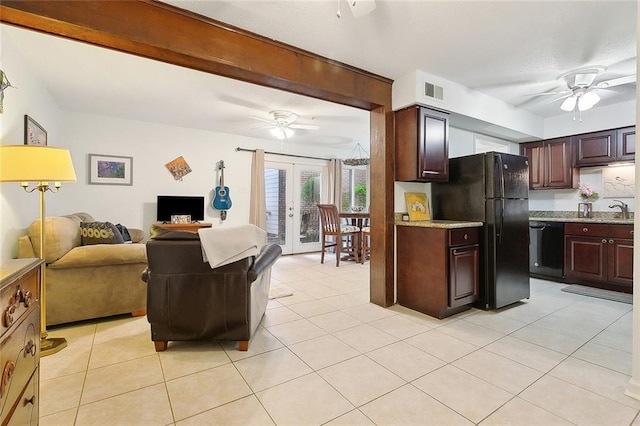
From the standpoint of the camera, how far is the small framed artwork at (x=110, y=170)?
14.5 feet

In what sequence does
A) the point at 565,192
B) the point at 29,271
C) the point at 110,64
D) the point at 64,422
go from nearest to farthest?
1. the point at 29,271
2. the point at 64,422
3. the point at 110,64
4. the point at 565,192

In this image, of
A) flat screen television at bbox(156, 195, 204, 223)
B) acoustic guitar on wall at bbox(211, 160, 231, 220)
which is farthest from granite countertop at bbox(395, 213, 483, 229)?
flat screen television at bbox(156, 195, 204, 223)

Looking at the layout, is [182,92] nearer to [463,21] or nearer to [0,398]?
[463,21]

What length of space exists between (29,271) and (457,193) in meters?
3.47

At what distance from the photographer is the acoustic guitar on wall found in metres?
5.38

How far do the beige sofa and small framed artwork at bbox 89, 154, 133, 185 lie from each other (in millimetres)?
1940

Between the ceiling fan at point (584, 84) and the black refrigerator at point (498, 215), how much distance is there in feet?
2.84

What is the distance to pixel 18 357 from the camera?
1.01 m

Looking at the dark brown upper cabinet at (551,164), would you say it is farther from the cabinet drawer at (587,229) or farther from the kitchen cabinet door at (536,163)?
the cabinet drawer at (587,229)

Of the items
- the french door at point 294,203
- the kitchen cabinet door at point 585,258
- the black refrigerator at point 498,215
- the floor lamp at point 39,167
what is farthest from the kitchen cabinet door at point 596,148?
the floor lamp at point 39,167

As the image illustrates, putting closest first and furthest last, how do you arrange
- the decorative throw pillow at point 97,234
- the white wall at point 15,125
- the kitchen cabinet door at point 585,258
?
the white wall at point 15,125, the decorative throw pillow at point 97,234, the kitchen cabinet door at point 585,258

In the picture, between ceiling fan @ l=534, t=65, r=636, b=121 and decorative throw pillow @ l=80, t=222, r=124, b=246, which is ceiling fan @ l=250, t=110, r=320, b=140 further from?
ceiling fan @ l=534, t=65, r=636, b=121

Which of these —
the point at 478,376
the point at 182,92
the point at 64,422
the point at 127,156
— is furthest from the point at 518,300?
the point at 127,156

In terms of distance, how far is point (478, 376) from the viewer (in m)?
1.85
